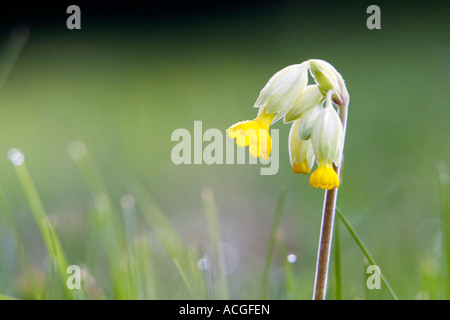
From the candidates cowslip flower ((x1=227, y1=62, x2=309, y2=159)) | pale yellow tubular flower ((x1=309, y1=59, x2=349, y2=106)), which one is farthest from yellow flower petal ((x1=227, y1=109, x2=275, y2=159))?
pale yellow tubular flower ((x1=309, y1=59, x2=349, y2=106))

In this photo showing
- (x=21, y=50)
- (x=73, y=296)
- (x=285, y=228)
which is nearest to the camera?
(x=73, y=296)

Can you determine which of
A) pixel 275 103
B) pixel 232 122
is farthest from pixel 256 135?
pixel 232 122

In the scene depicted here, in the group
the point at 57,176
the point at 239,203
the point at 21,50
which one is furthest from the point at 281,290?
the point at 21,50

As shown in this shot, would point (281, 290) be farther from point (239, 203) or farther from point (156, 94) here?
point (156, 94)

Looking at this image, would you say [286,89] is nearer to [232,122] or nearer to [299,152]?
[299,152]

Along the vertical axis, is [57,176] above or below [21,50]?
below
